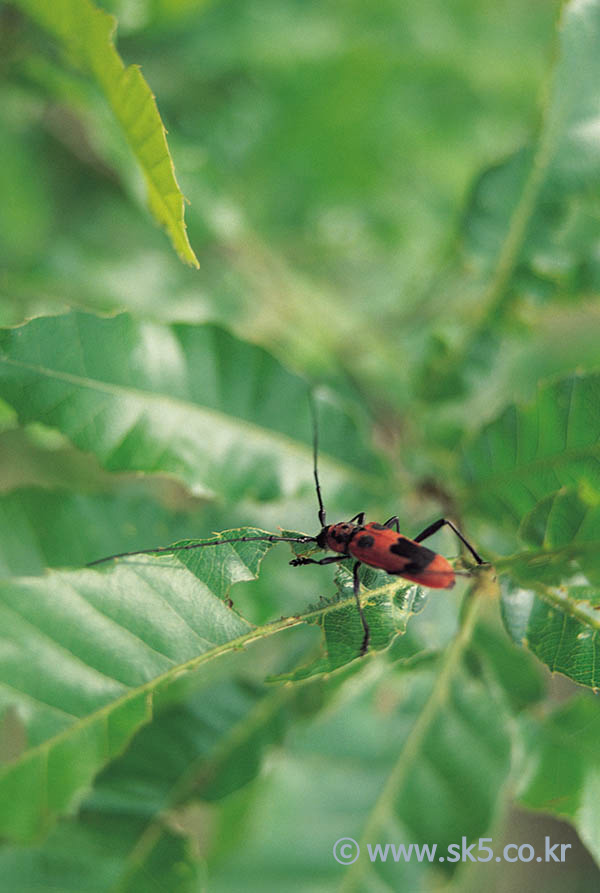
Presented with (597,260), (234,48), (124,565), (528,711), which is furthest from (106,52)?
(528,711)

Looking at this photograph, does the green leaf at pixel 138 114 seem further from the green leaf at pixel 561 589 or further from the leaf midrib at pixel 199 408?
the green leaf at pixel 561 589

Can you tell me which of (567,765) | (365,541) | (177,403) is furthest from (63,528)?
(567,765)

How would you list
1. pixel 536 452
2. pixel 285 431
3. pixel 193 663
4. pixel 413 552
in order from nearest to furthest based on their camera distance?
1. pixel 193 663
2. pixel 413 552
3. pixel 536 452
4. pixel 285 431

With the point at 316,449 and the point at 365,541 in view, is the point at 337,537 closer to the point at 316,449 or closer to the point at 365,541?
the point at 365,541

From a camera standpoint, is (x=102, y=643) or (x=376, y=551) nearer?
(x=102, y=643)

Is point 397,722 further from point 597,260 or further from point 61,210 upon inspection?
point 61,210

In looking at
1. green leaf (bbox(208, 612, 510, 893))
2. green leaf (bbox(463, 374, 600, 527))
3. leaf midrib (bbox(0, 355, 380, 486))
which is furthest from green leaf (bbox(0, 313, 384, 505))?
green leaf (bbox(208, 612, 510, 893))

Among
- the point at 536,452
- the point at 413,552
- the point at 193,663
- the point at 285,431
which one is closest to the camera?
the point at 193,663

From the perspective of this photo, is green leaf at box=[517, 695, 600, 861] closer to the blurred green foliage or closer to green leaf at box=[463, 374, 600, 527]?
the blurred green foliage
